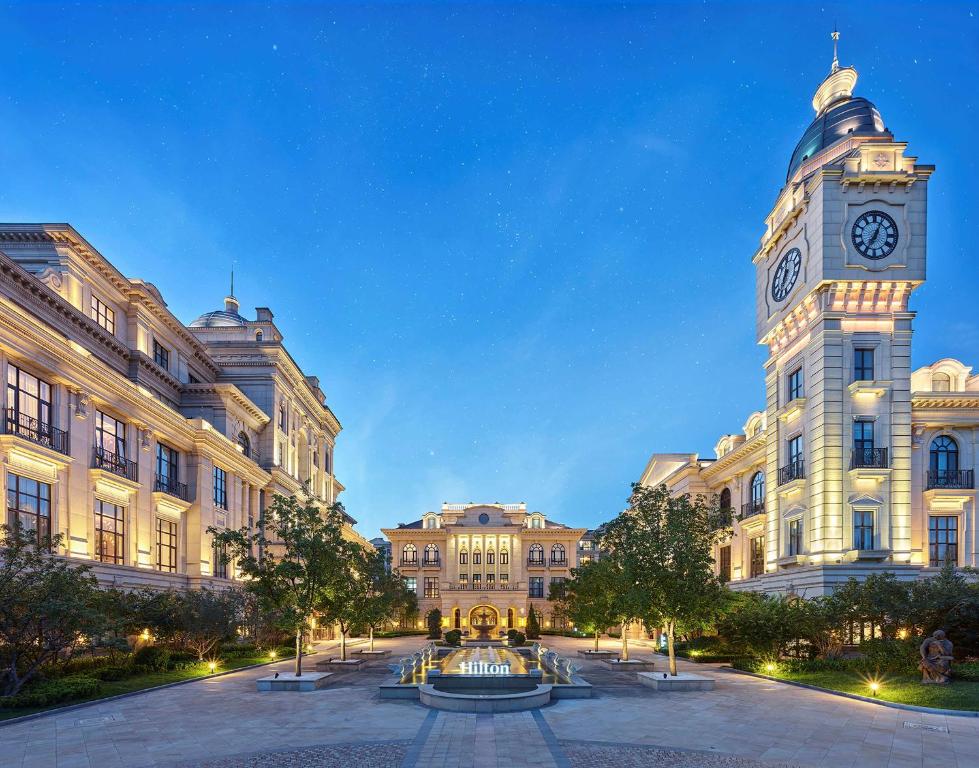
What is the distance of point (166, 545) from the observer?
37.0m

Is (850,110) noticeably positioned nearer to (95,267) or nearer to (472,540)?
(95,267)

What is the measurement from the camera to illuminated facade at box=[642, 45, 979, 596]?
30875 mm

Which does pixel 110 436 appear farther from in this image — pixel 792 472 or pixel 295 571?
pixel 792 472

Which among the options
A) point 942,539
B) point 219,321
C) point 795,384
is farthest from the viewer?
point 219,321

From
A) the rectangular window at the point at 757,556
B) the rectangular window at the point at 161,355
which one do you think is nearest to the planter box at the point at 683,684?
the rectangular window at the point at 757,556

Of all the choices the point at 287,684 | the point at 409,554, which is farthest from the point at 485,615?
the point at 287,684

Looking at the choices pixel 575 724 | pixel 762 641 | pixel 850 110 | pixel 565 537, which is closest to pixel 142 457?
pixel 575 724

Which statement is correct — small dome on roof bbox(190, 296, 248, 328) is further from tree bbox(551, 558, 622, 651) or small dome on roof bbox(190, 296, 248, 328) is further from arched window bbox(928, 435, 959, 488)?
arched window bbox(928, 435, 959, 488)

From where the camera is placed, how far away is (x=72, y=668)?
942 inches

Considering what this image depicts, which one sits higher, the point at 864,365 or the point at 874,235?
the point at 874,235

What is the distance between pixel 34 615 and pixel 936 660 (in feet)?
90.1

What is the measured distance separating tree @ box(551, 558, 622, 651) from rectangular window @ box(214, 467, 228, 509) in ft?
75.1

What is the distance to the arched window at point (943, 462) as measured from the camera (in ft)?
109

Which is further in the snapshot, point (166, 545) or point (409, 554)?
point (409, 554)
